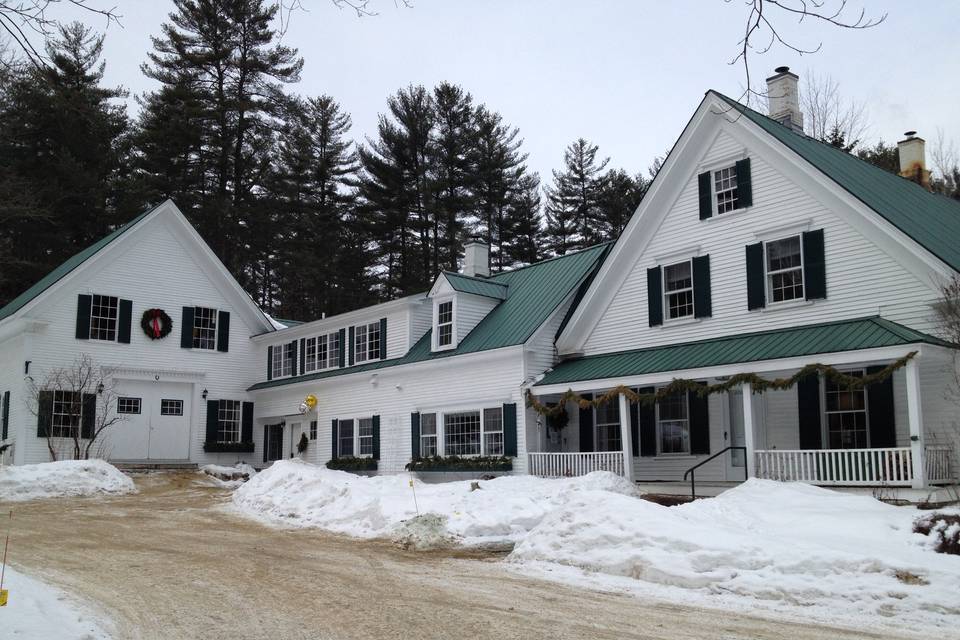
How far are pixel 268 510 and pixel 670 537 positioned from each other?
965 cm

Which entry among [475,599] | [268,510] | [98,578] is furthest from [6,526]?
[475,599]

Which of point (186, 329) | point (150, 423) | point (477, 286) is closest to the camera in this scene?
point (477, 286)

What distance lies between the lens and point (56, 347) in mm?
24562

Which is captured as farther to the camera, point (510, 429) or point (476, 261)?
point (476, 261)

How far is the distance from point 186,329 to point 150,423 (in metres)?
3.32

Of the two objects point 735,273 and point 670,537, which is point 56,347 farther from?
point 670,537

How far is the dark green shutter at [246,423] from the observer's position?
28.2m

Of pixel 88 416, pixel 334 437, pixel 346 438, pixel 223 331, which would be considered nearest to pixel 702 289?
pixel 346 438

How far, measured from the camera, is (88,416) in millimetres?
24578

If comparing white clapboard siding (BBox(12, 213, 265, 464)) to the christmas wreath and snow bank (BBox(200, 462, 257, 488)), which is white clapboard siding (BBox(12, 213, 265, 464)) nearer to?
the christmas wreath

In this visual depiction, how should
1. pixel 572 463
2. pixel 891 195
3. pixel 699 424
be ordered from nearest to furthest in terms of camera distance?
pixel 891 195 < pixel 699 424 < pixel 572 463

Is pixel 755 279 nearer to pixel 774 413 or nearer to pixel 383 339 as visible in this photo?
pixel 774 413

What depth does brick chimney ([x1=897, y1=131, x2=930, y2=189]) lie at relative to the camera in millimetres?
21188

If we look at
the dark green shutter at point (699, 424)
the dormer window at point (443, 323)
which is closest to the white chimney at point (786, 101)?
the dark green shutter at point (699, 424)
